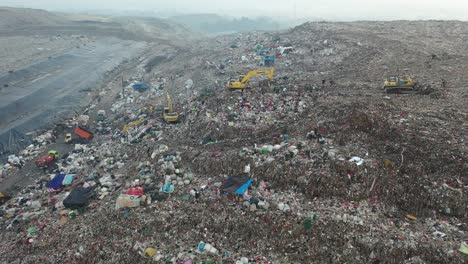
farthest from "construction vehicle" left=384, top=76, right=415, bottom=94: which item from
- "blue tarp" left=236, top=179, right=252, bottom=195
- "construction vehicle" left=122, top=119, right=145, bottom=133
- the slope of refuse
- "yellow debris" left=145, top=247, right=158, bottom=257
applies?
"construction vehicle" left=122, top=119, right=145, bottom=133

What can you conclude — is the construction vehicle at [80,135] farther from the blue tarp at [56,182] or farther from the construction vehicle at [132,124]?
the blue tarp at [56,182]

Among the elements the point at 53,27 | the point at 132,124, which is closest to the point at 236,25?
the point at 53,27

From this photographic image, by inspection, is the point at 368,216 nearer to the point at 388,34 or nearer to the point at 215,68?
the point at 215,68

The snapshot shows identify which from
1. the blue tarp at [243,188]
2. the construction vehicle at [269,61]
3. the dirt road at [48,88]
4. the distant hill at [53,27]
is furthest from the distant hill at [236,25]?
the blue tarp at [243,188]

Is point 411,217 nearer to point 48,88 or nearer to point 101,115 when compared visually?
point 101,115

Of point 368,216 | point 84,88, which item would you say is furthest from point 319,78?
point 84,88

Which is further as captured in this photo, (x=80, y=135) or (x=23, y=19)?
(x=23, y=19)
